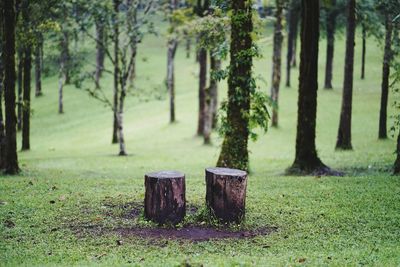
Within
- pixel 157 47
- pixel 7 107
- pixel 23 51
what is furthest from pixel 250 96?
pixel 157 47

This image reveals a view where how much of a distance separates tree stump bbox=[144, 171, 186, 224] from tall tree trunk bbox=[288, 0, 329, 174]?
24.8ft

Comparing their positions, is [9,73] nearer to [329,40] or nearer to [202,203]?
[202,203]

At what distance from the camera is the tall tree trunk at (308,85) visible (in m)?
16.2

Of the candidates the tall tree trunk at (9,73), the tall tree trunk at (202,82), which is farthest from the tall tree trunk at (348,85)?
the tall tree trunk at (9,73)

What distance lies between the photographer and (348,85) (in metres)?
23.2

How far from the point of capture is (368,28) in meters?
27.3

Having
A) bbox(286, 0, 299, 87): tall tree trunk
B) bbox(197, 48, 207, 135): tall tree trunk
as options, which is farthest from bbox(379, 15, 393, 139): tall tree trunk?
bbox(286, 0, 299, 87): tall tree trunk

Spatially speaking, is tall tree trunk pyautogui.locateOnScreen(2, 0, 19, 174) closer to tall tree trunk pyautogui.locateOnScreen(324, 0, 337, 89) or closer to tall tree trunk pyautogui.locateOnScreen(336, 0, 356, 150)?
tall tree trunk pyautogui.locateOnScreen(336, 0, 356, 150)

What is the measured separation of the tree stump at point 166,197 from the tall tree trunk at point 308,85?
7.57m

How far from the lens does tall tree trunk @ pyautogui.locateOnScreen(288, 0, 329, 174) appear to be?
1616 cm

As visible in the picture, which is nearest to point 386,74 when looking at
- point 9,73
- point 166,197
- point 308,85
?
point 308,85

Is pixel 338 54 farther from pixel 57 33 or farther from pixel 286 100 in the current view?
pixel 57 33

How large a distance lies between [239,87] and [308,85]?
2.33 meters

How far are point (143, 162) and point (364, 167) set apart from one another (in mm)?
9979
